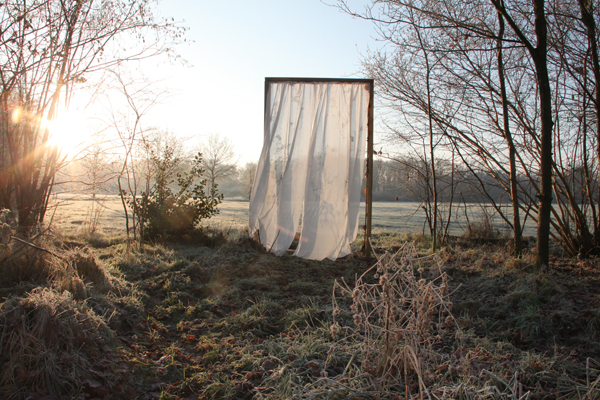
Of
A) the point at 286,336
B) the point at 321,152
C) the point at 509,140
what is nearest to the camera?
the point at 286,336

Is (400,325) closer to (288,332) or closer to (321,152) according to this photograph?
(288,332)

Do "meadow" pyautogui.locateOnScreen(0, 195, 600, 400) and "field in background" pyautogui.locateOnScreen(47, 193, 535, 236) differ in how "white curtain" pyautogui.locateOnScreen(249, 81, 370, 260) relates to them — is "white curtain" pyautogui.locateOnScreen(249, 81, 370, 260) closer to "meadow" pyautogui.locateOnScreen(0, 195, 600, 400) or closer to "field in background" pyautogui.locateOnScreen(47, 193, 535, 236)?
"meadow" pyautogui.locateOnScreen(0, 195, 600, 400)

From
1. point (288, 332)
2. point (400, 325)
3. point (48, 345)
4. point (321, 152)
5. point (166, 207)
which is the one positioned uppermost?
point (321, 152)

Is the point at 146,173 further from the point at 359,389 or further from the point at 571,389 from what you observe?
the point at 571,389

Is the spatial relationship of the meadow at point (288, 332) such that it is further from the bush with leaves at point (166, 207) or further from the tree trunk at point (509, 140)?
the bush with leaves at point (166, 207)

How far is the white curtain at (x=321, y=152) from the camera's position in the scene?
4.84 m

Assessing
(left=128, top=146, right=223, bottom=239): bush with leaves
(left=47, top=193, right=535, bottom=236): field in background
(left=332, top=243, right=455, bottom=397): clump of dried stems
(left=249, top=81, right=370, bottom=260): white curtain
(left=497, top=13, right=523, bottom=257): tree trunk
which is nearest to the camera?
(left=332, top=243, right=455, bottom=397): clump of dried stems

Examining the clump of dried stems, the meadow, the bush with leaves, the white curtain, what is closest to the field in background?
the bush with leaves

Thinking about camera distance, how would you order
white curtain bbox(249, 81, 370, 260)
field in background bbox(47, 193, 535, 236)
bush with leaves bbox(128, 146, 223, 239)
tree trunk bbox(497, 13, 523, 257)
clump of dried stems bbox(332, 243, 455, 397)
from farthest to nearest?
field in background bbox(47, 193, 535, 236) → bush with leaves bbox(128, 146, 223, 239) → white curtain bbox(249, 81, 370, 260) → tree trunk bbox(497, 13, 523, 257) → clump of dried stems bbox(332, 243, 455, 397)

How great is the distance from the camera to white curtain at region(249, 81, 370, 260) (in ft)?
15.9

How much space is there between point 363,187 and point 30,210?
13.7 feet

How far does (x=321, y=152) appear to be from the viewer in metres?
4.88

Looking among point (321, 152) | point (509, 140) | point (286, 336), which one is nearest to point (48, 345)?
point (286, 336)

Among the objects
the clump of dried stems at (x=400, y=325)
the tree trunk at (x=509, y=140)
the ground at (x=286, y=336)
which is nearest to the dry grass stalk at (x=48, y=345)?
the ground at (x=286, y=336)
